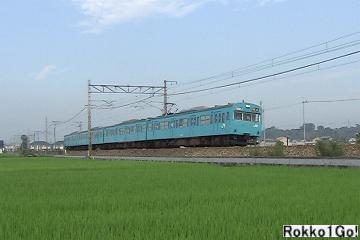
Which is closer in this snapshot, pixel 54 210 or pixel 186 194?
pixel 54 210

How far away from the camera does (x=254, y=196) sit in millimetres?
10445

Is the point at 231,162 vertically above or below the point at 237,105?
below

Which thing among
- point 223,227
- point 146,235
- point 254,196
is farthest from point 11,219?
point 254,196

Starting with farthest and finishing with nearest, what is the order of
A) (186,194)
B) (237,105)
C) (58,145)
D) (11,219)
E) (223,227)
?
(58,145)
(237,105)
(186,194)
(11,219)
(223,227)

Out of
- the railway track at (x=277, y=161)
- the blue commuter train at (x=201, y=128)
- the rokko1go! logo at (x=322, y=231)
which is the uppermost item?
the blue commuter train at (x=201, y=128)

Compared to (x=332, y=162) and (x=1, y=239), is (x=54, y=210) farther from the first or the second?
(x=332, y=162)

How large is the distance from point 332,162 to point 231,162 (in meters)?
7.35

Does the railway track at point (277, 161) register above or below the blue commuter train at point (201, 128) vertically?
below

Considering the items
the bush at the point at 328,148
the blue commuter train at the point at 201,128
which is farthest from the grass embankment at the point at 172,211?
the blue commuter train at the point at 201,128

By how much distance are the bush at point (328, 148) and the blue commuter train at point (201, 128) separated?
521 centimetres

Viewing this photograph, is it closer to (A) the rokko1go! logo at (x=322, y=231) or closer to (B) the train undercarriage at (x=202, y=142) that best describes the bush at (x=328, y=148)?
(B) the train undercarriage at (x=202, y=142)

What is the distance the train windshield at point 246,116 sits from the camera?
3342cm

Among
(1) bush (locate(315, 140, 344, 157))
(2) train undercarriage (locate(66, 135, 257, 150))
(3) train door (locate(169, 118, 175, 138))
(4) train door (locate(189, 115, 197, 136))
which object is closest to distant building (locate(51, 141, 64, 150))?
(2) train undercarriage (locate(66, 135, 257, 150))

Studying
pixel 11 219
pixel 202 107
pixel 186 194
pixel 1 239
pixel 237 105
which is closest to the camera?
pixel 1 239
